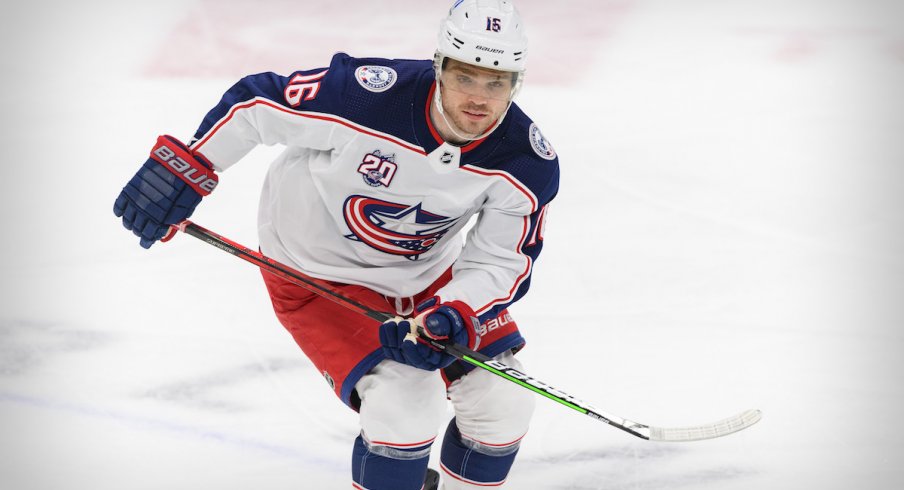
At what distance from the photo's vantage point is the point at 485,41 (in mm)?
2404

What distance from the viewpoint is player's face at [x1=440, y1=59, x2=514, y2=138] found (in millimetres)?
2447

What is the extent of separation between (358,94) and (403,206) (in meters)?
0.29

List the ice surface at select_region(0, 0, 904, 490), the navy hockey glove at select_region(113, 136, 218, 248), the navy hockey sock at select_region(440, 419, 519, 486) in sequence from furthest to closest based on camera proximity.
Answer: the ice surface at select_region(0, 0, 904, 490), the navy hockey sock at select_region(440, 419, 519, 486), the navy hockey glove at select_region(113, 136, 218, 248)

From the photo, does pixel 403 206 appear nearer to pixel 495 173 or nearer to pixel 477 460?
pixel 495 173

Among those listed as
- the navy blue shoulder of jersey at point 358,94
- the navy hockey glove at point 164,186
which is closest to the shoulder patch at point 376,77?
the navy blue shoulder of jersey at point 358,94

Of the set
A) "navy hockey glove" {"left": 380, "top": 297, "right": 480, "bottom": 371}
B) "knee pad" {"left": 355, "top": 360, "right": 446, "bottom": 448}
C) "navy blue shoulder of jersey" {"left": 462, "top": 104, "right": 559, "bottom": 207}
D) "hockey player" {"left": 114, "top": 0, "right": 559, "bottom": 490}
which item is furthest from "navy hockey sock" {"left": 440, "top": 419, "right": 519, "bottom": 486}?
"navy blue shoulder of jersey" {"left": 462, "top": 104, "right": 559, "bottom": 207}

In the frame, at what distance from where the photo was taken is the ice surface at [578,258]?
3.23 m

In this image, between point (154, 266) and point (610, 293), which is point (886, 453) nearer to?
point (610, 293)

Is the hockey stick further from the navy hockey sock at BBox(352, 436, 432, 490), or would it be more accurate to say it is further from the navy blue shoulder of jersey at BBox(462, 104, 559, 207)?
the navy blue shoulder of jersey at BBox(462, 104, 559, 207)

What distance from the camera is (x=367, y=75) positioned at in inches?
101

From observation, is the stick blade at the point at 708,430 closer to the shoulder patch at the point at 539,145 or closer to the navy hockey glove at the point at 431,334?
the navy hockey glove at the point at 431,334

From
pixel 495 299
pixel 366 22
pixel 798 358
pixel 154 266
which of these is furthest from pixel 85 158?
pixel 798 358

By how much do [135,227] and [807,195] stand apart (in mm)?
2769

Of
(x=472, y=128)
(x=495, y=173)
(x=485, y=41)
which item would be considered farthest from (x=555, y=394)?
(x=485, y=41)
